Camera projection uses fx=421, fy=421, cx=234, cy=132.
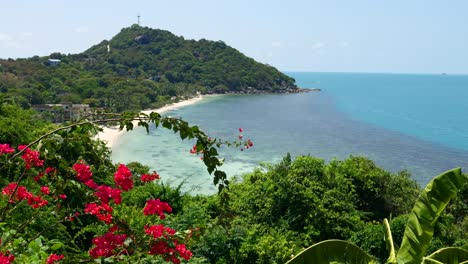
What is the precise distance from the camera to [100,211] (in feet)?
10.5

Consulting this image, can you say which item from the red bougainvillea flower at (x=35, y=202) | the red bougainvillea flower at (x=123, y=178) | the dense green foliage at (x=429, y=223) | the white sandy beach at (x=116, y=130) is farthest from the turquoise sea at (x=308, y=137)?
the red bougainvillea flower at (x=123, y=178)

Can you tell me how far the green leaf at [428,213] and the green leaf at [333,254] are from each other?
48cm

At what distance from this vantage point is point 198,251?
9227 millimetres

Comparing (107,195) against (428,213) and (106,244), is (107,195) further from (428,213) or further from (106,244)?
(428,213)

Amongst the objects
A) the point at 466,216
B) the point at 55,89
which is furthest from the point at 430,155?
the point at 55,89

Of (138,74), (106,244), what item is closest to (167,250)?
(106,244)

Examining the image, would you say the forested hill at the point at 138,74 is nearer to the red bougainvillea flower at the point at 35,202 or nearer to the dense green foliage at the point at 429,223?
the red bougainvillea flower at the point at 35,202

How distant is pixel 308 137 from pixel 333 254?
2013 inches

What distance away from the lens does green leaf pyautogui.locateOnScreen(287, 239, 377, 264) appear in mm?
3609

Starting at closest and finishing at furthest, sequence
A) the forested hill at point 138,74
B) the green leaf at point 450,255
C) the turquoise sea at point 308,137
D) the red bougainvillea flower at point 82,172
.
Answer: the red bougainvillea flower at point 82,172, the green leaf at point 450,255, the turquoise sea at point 308,137, the forested hill at point 138,74

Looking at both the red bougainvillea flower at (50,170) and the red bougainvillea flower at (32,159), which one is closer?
the red bougainvillea flower at (32,159)

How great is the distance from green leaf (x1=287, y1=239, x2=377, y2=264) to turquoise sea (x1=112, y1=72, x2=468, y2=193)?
632 inches

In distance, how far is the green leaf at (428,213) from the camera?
389 centimetres

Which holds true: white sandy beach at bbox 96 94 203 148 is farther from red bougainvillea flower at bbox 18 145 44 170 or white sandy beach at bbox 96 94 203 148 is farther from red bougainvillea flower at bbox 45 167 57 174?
red bougainvillea flower at bbox 18 145 44 170
